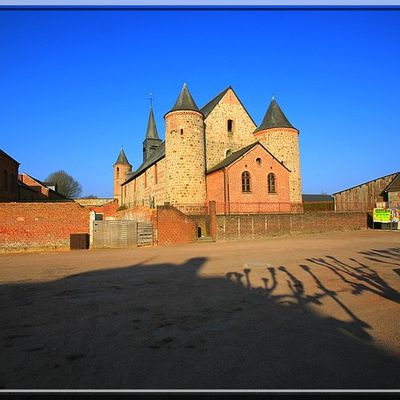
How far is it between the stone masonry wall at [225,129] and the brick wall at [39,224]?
14.9 meters

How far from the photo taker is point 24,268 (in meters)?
11.6

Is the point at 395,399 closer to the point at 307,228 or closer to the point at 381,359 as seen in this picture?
the point at 381,359

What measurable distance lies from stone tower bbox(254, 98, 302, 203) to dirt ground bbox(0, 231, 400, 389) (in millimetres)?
22472

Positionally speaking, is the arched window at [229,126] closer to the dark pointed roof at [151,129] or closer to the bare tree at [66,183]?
the dark pointed roof at [151,129]

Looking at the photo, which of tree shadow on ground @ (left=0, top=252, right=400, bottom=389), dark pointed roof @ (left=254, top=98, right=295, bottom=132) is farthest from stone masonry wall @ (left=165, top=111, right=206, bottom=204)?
tree shadow on ground @ (left=0, top=252, right=400, bottom=389)

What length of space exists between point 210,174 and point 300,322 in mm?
23353

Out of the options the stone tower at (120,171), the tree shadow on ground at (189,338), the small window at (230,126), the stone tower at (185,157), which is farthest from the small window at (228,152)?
the stone tower at (120,171)

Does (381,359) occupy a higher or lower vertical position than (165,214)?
lower

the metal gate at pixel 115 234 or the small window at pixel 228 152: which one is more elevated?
the small window at pixel 228 152

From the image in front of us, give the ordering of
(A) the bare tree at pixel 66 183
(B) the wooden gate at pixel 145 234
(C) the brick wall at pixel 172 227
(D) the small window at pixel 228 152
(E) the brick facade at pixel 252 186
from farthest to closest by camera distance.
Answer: (A) the bare tree at pixel 66 183
(D) the small window at pixel 228 152
(E) the brick facade at pixel 252 186
(C) the brick wall at pixel 172 227
(B) the wooden gate at pixel 145 234

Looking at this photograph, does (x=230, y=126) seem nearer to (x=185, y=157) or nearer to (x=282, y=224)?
(x=185, y=157)

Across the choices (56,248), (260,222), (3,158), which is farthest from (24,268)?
(3,158)

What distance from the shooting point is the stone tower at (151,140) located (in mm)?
52588

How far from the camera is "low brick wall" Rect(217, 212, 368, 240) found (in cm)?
2127
